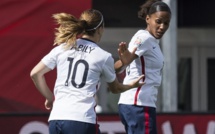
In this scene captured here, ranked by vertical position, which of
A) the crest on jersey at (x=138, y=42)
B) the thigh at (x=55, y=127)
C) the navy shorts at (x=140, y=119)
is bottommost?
the navy shorts at (x=140, y=119)

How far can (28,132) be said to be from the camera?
8.14 m

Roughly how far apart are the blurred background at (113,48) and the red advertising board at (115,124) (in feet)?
0.05

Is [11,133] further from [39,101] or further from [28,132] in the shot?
[39,101]

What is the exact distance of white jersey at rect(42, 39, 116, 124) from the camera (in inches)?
214

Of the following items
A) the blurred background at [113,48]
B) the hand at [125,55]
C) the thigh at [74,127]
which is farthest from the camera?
the blurred background at [113,48]

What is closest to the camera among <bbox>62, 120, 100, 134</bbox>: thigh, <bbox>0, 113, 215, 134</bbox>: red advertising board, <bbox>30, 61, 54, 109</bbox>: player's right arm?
<bbox>62, 120, 100, 134</bbox>: thigh

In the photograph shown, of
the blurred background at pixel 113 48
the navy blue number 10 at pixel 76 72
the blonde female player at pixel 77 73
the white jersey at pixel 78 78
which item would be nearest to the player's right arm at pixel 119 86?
the blonde female player at pixel 77 73

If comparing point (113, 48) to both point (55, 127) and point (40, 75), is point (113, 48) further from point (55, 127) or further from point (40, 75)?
point (55, 127)

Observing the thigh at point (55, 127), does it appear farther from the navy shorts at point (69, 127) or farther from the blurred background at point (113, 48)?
the blurred background at point (113, 48)

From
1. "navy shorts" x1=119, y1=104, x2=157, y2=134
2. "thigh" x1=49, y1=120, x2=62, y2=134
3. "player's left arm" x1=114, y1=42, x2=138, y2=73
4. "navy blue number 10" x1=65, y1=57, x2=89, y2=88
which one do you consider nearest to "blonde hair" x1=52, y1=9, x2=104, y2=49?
"navy blue number 10" x1=65, y1=57, x2=89, y2=88

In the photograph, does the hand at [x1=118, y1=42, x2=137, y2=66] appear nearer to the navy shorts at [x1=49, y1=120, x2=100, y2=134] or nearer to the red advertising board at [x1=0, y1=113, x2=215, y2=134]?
the navy shorts at [x1=49, y1=120, x2=100, y2=134]

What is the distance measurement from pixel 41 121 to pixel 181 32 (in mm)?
5501

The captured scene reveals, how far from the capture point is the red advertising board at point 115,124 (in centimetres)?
812

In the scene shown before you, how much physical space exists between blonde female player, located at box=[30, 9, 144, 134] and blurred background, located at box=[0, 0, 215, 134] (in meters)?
2.68
